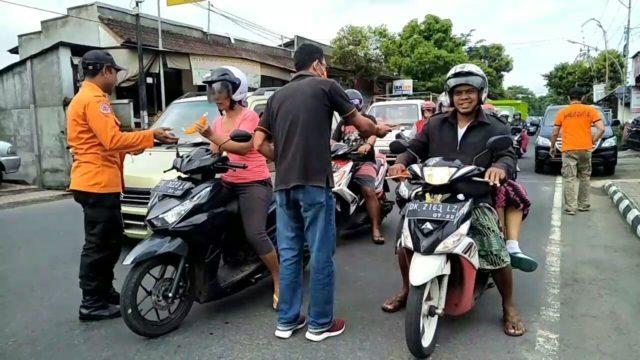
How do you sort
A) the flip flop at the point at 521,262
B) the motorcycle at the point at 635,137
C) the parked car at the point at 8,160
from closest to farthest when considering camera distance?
the flip flop at the point at 521,262
the parked car at the point at 8,160
the motorcycle at the point at 635,137

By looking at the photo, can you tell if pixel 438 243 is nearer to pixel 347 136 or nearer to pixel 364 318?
pixel 364 318

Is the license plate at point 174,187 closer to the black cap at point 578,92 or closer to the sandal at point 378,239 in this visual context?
the sandal at point 378,239

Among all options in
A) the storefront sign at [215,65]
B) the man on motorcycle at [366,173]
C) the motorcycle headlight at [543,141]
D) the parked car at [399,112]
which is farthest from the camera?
the storefront sign at [215,65]

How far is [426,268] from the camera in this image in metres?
2.96

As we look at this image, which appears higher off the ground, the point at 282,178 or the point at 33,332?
the point at 282,178

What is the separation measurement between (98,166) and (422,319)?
2427 mm

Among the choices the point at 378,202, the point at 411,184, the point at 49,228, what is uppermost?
the point at 411,184

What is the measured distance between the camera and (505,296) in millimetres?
3541

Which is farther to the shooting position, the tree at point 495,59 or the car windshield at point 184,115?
the tree at point 495,59

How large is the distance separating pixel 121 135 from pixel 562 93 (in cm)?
5339

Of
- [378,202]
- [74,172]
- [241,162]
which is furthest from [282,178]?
[378,202]

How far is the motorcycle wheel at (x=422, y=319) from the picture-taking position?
2.96m

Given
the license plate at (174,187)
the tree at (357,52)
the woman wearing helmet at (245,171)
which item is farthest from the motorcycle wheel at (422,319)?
the tree at (357,52)

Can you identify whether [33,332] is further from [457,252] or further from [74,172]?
[457,252]
